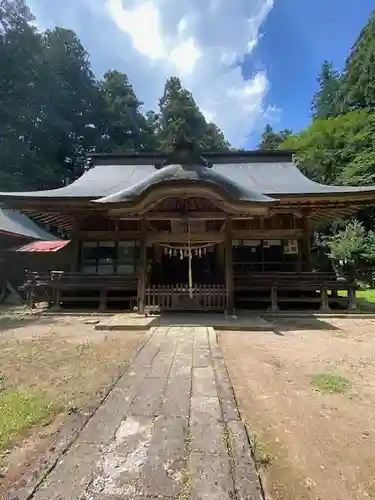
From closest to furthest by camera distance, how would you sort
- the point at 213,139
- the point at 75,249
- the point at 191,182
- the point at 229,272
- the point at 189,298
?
the point at 191,182 → the point at 229,272 → the point at 189,298 → the point at 75,249 → the point at 213,139

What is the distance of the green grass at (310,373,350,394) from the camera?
3.59 metres

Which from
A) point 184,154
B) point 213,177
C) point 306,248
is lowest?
point 306,248

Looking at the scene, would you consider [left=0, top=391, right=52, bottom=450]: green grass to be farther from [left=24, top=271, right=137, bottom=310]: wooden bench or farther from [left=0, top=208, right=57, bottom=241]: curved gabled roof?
[left=0, top=208, right=57, bottom=241]: curved gabled roof

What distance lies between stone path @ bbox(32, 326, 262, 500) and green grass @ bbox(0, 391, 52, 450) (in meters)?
0.57

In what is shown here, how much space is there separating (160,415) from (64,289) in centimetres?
755

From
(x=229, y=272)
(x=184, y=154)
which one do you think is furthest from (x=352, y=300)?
(x=184, y=154)

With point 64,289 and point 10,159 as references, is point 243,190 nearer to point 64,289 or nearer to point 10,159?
point 64,289

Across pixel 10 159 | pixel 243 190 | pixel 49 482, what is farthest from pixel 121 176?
pixel 10 159

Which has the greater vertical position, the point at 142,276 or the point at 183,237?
the point at 183,237

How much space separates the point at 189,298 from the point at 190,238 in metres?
1.63

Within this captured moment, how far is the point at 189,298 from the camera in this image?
27.7ft

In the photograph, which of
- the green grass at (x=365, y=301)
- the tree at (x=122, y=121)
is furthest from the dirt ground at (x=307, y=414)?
the tree at (x=122, y=121)

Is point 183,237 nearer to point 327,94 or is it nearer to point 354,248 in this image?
point 354,248

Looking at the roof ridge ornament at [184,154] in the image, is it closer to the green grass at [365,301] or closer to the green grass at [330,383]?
the green grass at [330,383]
